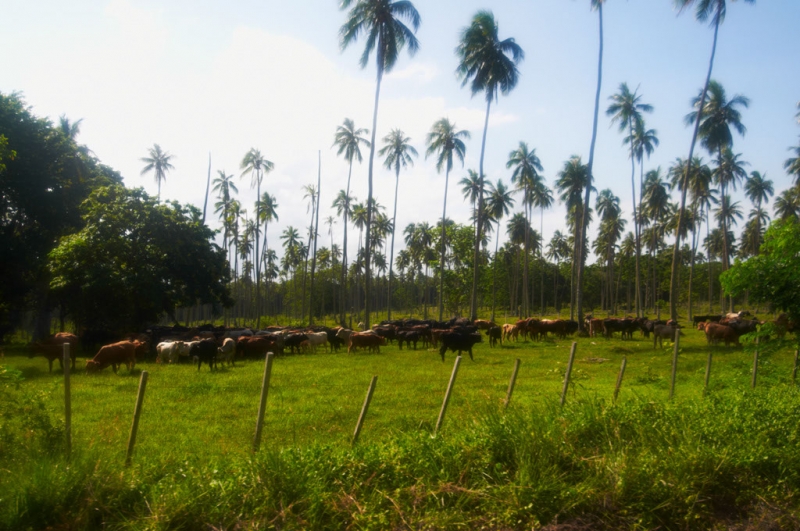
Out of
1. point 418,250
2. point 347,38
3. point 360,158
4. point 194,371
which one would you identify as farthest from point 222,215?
point 194,371

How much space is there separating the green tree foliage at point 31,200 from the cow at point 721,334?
35.8m

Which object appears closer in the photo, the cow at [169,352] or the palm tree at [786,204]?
the cow at [169,352]

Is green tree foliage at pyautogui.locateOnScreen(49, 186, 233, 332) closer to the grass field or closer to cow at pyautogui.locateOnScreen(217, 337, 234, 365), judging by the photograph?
cow at pyautogui.locateOnScreen(217, 337, 234, 365)

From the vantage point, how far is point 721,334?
2819 centimetres

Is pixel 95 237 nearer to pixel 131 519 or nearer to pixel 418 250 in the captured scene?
pixel 131 519

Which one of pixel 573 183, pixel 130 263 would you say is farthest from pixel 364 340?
pixel 573 183

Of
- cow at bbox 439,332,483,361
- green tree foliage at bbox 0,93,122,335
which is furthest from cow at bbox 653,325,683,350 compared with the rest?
green tree foliage at bbox 0,93,122,335

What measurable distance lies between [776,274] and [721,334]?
20.4 metres

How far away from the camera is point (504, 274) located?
69188mm

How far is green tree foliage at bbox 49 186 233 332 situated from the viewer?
96.8 feet

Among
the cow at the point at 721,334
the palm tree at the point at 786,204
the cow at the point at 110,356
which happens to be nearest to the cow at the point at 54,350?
the cow at the point at 110,356

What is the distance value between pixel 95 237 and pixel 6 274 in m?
6.86

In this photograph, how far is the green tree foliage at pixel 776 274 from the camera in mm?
10094

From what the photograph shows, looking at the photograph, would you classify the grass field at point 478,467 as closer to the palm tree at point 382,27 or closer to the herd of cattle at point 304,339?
the herd of cattle at point 304,339
